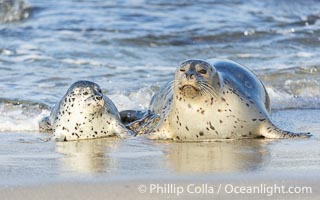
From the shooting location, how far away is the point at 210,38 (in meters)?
13.8

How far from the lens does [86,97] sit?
7477 millimetres

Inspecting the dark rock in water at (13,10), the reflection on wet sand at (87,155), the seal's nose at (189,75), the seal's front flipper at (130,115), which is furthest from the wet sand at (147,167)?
the dark rock in water at (13,10)

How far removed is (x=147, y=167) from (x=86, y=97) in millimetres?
1918

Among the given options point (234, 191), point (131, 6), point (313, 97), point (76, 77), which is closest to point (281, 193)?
point (234, 191)

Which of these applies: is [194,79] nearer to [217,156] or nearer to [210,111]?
[210,111]

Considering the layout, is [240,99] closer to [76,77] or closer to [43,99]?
[43,99]

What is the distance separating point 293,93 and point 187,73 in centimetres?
Result: 321

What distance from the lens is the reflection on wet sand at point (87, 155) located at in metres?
5.64

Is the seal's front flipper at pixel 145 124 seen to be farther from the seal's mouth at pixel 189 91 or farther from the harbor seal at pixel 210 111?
the seal's mouth at pixel 189 91

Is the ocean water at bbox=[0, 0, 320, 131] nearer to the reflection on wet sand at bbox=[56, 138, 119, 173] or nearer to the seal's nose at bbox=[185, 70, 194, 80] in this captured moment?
the reflection on wet sand at bbox=[56, 138, 119, 173]

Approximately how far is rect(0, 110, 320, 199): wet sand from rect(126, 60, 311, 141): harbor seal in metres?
0.13

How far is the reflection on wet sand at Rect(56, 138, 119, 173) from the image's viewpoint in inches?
222

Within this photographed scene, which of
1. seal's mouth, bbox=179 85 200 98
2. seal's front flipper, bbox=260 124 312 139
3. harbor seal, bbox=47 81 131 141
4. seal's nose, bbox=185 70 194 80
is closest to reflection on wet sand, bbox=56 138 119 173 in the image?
harbor seal, bbox=47 81 131 141

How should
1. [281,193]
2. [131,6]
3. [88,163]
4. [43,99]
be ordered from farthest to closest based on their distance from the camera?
1. [131,6]
2. [43,99]
3. [88,163]
4. [281,193]
